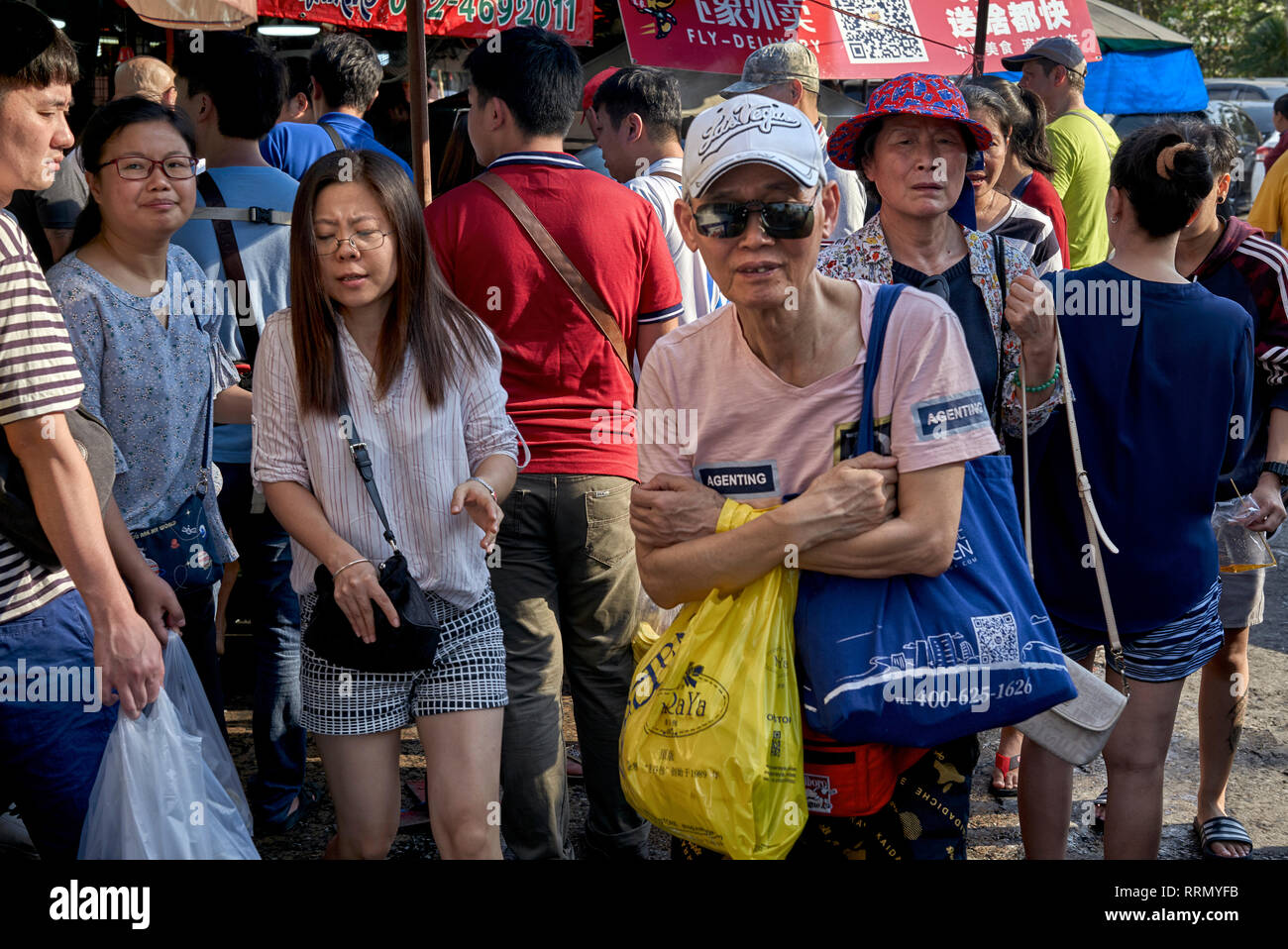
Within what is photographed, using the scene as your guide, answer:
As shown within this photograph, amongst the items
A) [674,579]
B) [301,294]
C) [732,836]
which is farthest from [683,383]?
[301,294]

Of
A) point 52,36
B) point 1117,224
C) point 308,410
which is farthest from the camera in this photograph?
point 1117,224

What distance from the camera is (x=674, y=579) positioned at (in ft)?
7.11

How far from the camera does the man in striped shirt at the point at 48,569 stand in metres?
2.23

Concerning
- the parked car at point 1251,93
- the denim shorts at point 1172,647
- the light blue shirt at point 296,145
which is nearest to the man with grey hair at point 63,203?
the light blue shirt at point 296,145

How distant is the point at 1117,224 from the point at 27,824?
9.61 ft

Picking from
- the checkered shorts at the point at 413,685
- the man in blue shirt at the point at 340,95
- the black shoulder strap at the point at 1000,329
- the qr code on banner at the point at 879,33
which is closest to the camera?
the checkered shorts at the point at 413,685

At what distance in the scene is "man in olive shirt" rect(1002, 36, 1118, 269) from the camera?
5.94 metres

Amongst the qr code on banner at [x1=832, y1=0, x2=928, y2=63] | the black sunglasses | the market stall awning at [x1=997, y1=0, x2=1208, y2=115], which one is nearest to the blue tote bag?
the black sunglasses

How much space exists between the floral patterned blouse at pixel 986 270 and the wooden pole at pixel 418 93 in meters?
1.83

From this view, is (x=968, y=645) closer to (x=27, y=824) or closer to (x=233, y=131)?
(x=27, y=824)

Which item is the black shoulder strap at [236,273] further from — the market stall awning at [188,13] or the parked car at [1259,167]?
the parked car at [1259,167]

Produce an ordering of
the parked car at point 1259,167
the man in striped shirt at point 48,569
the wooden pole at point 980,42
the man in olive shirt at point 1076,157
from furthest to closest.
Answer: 1. the parked car at point 1259,167
2. the wooden pole at point 980,42
3. the man in olive shirt at point 1076,157
4. the man in striped shirt at point 48,569

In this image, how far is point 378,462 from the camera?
2773mm

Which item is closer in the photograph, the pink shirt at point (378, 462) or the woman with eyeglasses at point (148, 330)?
the pink shirt at point (378, 462)
